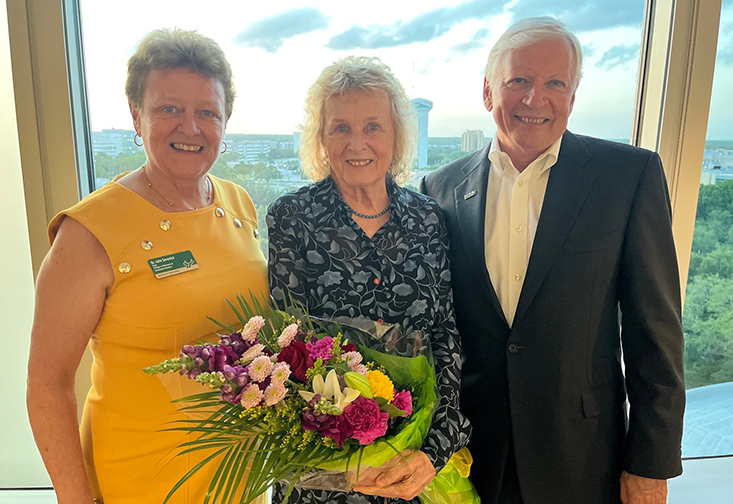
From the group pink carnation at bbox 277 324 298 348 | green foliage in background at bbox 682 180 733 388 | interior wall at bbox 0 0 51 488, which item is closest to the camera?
pink carnation at bbox 277 324 298 348

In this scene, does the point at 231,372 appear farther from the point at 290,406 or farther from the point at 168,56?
the point at 168,56

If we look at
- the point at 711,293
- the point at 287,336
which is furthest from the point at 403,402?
the point at 711,293

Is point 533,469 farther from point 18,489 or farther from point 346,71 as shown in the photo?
point 18,489

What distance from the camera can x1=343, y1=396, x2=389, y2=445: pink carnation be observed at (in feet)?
3.17

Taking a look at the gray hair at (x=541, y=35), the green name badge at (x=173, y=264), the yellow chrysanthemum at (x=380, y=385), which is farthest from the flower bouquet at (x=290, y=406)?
the gray hair at (x=541, y=35)

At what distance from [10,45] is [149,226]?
1.20 meters

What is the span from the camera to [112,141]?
225cm

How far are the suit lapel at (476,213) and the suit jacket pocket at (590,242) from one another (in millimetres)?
273

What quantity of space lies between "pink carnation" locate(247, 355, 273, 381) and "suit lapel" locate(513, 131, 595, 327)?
0.91 meters

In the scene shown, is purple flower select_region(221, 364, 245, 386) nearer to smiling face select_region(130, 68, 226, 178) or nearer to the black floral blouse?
the black floral blouse

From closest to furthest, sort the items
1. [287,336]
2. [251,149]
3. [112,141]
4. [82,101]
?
1. [287,336]
2. [82,101]
3. [112,141]
4. [251,149]

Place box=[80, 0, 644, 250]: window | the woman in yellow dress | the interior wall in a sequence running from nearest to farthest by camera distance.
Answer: the woman in yellow dress → the interior wall → box=[80, 0, 644, 250]: window

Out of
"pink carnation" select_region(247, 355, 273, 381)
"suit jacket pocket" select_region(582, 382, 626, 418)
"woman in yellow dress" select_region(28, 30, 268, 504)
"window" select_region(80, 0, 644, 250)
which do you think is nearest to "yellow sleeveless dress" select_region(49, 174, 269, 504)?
"woman in yellow dress" select_region(28, 30, 268, 504)

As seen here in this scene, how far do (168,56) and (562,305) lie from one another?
1499mm
